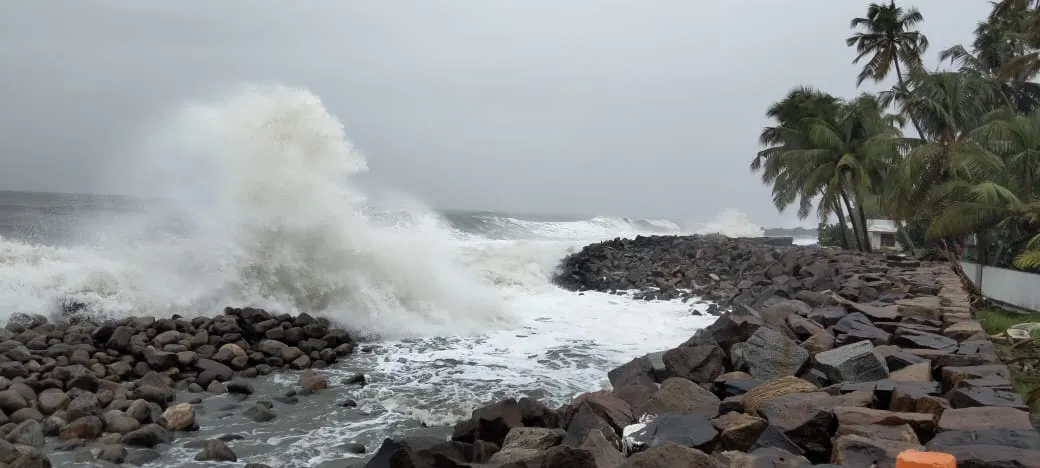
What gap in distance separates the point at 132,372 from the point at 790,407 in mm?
6626

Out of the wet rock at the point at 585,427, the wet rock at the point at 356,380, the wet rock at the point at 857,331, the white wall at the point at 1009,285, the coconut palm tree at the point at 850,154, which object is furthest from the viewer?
the coconut palm tree at the point at 850,154

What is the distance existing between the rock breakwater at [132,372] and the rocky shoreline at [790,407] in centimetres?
233

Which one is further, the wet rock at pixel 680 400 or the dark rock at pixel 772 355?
the dark rock at pixel 772 355

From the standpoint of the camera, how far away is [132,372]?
7.21 metres

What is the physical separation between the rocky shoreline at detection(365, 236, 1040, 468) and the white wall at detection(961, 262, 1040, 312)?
11.3ft

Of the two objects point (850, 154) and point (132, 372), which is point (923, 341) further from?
point (850, 154)

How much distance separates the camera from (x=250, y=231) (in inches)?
431

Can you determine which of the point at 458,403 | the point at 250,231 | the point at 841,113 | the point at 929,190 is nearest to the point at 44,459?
the point at 458,403

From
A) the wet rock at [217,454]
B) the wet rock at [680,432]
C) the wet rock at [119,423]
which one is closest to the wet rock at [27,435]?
the wet rock at [119,423]

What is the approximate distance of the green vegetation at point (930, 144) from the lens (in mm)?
11609

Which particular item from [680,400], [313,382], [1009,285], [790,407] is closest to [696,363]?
[680,400]

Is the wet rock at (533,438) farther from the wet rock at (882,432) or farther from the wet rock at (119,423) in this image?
the wet rock at (119,423)

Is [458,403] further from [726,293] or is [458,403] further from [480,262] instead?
[480,262]

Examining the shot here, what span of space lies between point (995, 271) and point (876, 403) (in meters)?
9.27
